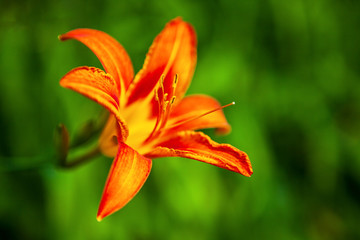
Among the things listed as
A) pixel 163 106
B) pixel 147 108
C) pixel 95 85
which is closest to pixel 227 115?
pixel 147 108

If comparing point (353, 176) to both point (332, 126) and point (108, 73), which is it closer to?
point (332, 126)

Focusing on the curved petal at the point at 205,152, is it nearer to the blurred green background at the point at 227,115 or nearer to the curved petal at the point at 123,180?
the curved petal at the point at 123,180

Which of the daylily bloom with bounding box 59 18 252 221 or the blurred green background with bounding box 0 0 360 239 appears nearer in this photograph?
the daylily bloom with bounding box 59 18 252 221

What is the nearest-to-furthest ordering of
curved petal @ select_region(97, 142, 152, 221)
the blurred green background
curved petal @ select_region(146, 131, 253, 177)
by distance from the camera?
curved petal @ select_region(97, 142, 152, 221)
curved petal @ select_region(146, 131, 253, 177)
the blurred green background

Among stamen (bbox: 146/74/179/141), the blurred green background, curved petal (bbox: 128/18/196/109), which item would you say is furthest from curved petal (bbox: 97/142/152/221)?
the blurred green background

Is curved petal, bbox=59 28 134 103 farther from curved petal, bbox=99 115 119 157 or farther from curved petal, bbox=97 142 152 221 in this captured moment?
curved petal, bbox=97 142 152 221

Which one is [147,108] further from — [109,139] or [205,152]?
[205,152]
